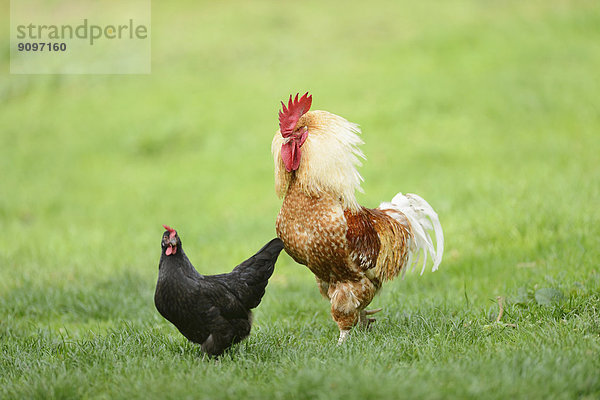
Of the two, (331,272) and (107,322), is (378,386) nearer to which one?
(331,272)

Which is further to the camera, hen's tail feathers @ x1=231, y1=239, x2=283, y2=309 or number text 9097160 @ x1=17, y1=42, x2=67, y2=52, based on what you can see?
number text 9097160 @ x1=17, y1=42, x2=67, y2=52

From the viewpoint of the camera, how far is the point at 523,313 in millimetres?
5367

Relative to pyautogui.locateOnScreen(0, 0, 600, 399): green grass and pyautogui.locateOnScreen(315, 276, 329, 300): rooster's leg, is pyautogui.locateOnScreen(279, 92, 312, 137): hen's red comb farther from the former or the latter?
pyautogui.locateOnScreen(0, 0, 600, 399): green grass

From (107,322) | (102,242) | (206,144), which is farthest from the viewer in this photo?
(206,144)

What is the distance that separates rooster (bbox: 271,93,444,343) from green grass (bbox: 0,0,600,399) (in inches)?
17.9

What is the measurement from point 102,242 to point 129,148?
4859 millimetres

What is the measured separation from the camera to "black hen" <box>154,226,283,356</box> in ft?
15.0

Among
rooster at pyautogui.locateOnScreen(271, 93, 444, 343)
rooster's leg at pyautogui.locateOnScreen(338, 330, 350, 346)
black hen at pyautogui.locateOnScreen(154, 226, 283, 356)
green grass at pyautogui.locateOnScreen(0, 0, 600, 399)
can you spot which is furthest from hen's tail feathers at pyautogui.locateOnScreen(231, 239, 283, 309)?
rooster's leg at pyautogui.locateOnScreen(338, 330, 350, 346)

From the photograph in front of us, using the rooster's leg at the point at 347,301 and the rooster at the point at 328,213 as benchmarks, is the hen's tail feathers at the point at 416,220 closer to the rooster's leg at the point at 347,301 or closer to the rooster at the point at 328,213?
the rooster at the point at 328,213

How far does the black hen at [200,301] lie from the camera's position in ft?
15.0

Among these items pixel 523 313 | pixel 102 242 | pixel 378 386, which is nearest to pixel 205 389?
pixel 378 386

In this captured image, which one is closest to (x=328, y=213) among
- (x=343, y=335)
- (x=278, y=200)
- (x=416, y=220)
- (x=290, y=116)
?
(x=290, y=116)

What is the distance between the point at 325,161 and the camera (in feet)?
16.1

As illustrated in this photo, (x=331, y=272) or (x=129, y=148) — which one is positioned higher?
(x=129, y=148)
